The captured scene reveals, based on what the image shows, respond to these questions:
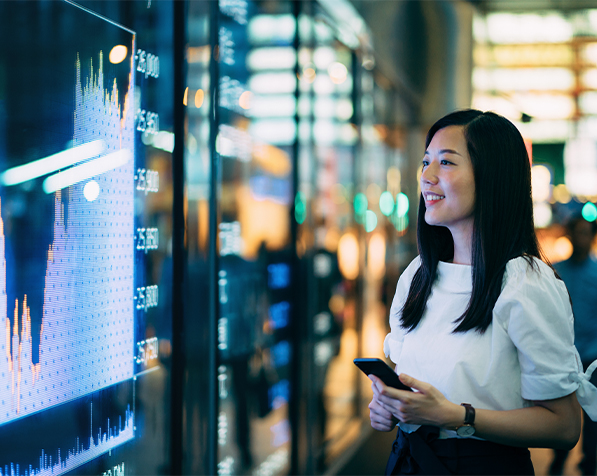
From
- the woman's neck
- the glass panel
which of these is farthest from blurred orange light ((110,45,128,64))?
the woman's neck

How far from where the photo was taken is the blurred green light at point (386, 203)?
780 cm

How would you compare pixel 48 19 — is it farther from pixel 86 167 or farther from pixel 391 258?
pixel 391 258

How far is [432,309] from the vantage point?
1.57m

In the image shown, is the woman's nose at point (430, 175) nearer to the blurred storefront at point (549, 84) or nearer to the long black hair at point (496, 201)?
the long black hair at point (496, 201)

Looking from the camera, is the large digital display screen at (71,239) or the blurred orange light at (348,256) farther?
the blurred orange light at (348,256)

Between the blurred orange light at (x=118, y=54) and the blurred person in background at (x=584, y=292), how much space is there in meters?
3.39

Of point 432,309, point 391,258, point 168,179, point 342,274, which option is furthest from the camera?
point 391,258

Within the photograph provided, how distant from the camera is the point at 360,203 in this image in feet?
19.2

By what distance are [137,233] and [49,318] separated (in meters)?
0.52

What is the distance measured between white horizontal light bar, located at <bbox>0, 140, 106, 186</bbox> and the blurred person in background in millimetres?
3442

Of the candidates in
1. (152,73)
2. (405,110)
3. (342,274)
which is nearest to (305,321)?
(342,274)

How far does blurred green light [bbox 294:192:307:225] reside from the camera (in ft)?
12.6

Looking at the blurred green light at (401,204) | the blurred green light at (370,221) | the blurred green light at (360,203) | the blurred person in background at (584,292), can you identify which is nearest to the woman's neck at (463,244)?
the blurred person in background at (584,292)

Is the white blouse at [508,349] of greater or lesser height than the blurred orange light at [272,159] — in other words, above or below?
below
